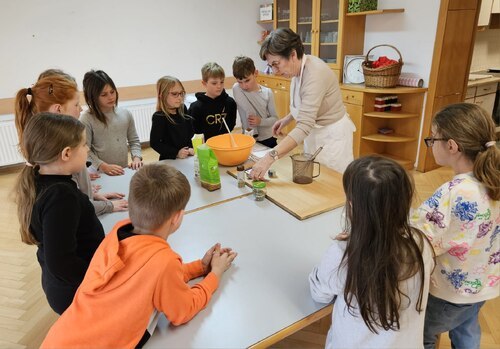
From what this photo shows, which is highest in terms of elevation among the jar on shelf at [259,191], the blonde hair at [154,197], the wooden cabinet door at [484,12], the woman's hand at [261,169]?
the wooden cabinet door at [484,12]

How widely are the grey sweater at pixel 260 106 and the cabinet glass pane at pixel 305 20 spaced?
200cm

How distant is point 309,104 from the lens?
5.86ft

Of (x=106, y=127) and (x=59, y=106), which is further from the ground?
(x=59, y=106)

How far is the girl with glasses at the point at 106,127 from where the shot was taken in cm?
191

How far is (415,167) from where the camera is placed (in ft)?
11.9

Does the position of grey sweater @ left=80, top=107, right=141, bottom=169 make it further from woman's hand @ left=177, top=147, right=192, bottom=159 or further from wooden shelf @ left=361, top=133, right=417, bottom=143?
wooden shelf @ left=361, top=133, right=417, bottom=143

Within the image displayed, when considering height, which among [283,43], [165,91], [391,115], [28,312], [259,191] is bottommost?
[28,312]

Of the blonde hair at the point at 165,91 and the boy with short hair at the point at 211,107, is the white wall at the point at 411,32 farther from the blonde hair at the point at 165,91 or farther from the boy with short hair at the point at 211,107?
the blonde hair at the point at 165,91

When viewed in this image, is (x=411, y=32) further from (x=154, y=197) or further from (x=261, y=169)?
(x=154, y=197)

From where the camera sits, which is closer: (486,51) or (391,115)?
(391,115)

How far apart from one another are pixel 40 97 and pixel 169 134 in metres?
0.80

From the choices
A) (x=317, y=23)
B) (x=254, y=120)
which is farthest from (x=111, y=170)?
(x=317, y=23)

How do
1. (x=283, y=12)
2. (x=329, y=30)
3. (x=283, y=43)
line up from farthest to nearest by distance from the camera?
(x=283, y=12) < (x=329, y=30) < (x=283, y=43)

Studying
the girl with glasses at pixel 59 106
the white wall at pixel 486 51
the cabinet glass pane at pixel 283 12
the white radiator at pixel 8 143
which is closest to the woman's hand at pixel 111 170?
the girl with glasses at pixel 59 106
